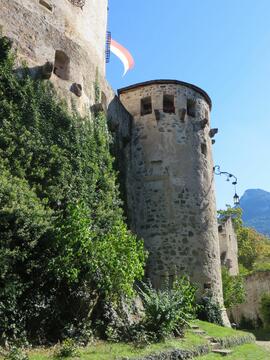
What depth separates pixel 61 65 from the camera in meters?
14.4

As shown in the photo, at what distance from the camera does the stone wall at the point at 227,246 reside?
93.6 ft

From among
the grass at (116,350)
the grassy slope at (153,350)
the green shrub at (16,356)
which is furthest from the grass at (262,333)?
the green shrub at (16,356)

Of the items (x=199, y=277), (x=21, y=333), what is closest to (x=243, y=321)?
(x=199, y=277)

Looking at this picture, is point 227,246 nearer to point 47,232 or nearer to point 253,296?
point 253,296

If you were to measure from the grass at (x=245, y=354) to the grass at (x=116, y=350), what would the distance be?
0.44 meters

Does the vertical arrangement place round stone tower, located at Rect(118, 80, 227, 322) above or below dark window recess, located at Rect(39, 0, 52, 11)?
below

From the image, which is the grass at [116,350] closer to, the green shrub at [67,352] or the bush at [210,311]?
the green shrub at [67,352]

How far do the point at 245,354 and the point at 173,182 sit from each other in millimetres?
7195

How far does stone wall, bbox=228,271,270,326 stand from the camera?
77.8 ft

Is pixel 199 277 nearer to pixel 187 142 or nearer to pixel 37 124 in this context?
pixel 187 142

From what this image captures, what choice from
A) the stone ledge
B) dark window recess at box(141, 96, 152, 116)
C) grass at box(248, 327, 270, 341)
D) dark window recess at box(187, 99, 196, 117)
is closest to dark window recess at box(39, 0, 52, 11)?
dark window recess at box(141, 96, 152, 116)

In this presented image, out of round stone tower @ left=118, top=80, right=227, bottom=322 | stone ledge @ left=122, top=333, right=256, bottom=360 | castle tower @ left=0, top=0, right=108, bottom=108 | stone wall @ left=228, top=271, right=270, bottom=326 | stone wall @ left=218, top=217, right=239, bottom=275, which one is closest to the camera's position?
stone ledge @ left=122, top=333, right=256, bottom=360

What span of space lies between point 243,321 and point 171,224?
458 inches

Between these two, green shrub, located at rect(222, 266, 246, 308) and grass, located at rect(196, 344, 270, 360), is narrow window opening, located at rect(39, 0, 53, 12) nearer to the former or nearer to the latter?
grass, located at rect(196, 344, 270, 360)
